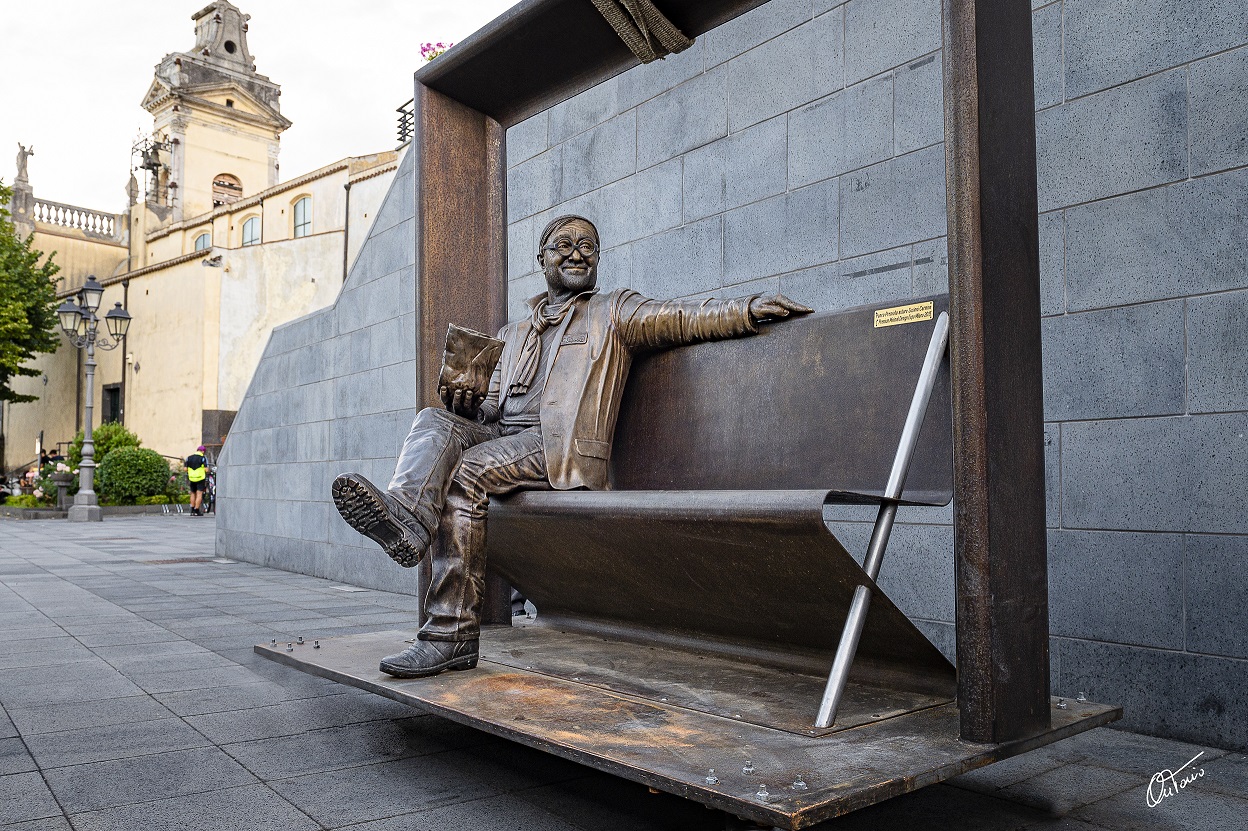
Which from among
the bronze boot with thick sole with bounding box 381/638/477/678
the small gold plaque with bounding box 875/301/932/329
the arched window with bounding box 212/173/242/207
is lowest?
the bronze boot with thick sole with bounding box 381/638/477/678

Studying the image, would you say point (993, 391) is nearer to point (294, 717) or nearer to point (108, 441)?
point (294, 717)

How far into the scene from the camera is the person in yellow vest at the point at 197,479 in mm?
21953

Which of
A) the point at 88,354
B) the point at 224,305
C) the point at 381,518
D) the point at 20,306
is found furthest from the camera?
the point at 20,306

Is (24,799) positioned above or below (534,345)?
below

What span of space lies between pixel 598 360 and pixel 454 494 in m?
0.80

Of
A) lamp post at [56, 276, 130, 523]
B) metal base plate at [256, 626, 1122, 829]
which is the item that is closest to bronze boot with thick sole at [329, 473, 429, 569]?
metal base plate at [256, 626, 1122, 829]

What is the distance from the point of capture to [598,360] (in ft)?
12.9

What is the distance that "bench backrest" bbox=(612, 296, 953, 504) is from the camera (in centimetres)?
326

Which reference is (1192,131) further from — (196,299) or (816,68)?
(196,299)

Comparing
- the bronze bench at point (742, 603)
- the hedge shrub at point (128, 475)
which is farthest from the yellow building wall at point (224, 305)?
the bronze bench at point (742, 603)

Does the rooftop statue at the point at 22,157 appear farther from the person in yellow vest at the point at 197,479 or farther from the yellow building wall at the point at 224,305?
the person in yellow vest at the point at 197,479

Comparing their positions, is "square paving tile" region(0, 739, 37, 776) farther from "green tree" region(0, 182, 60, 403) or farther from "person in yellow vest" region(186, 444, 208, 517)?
"green tree" region(0, 182, 60, 403)

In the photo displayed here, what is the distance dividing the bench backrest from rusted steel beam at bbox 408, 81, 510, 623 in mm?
884

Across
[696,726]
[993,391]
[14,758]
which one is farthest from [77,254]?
[993,391]
